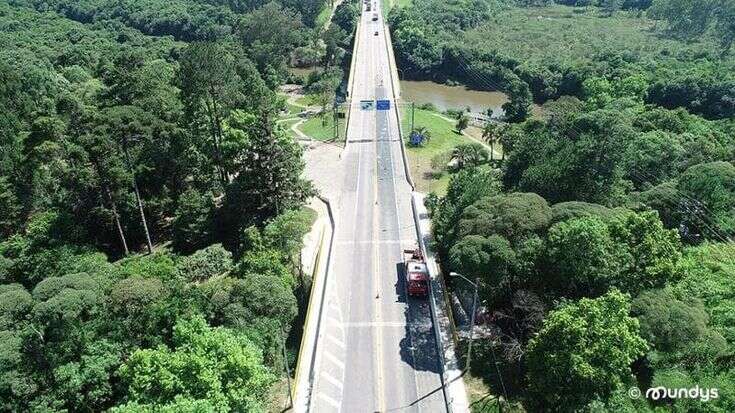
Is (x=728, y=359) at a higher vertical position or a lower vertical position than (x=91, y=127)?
lower

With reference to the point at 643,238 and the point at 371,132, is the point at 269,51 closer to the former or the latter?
the point at 371,132

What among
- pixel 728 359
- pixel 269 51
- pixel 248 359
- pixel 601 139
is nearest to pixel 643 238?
pixel 728 359

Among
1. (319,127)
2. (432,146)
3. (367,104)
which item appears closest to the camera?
(432,146)

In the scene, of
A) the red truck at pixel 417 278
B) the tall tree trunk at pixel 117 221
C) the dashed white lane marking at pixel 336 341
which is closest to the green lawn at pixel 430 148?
the red truck at pixel 417 278

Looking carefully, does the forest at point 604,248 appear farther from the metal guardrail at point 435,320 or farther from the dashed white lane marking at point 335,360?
the dashed white lane marking at point 335,360

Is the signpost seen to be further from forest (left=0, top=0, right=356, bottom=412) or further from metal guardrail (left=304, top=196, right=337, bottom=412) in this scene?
metal guardrail (left=304, top=196, right=337, bottom=412)

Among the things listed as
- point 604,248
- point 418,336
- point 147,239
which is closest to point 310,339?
point 418,336

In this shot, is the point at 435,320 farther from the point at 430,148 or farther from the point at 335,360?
the point at 430,148
